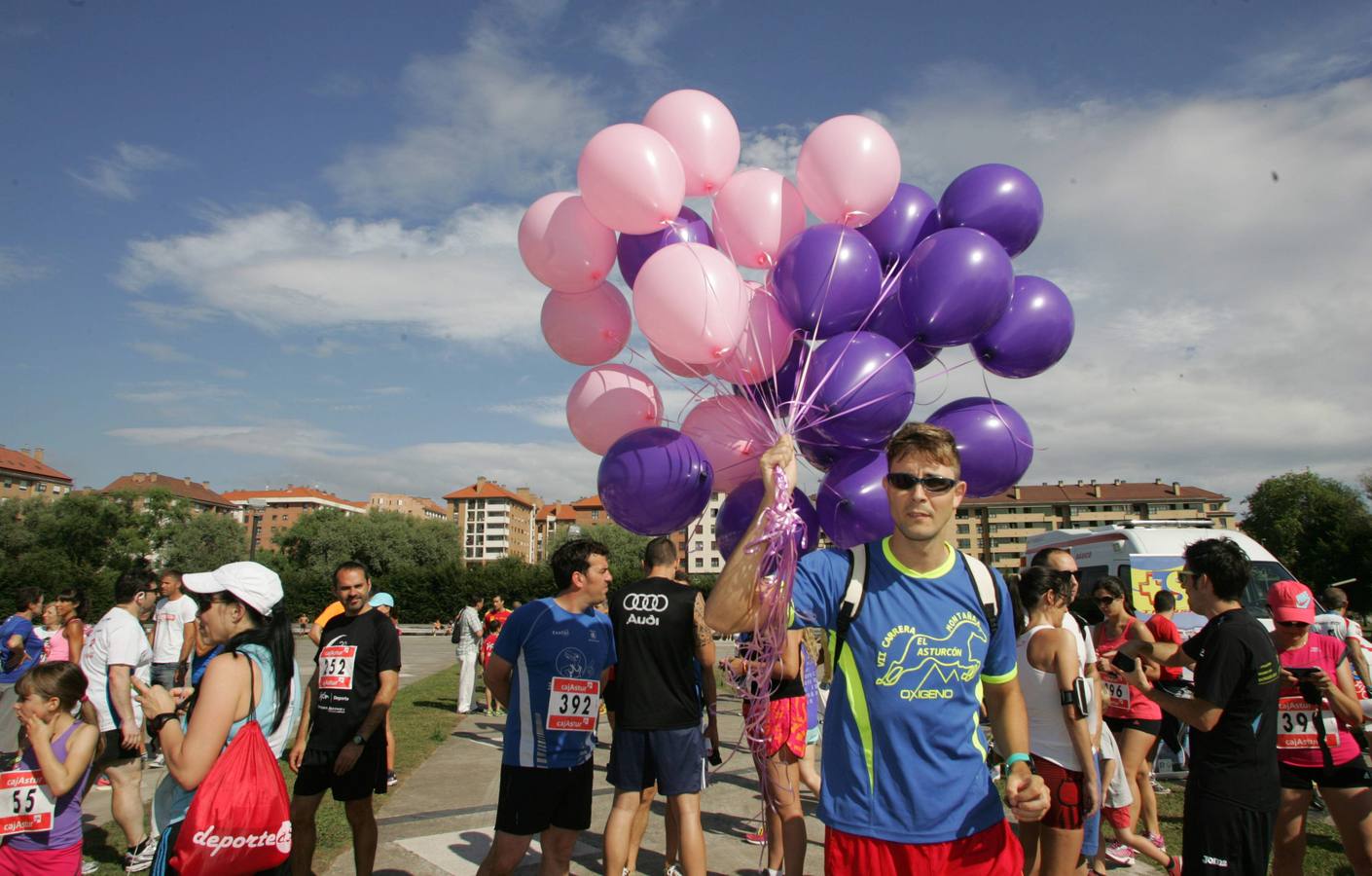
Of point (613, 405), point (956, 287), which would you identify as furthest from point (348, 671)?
point (956, 287)

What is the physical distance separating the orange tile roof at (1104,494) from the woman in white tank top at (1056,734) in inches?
3701

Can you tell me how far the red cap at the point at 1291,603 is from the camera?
4336mm

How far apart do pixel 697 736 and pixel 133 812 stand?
12.9ft

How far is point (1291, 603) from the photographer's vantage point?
4.36m

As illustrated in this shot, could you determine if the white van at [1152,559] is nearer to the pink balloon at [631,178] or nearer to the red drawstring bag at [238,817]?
the pink balloon at [631,178]

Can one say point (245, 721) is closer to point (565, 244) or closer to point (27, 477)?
point (565, 244)

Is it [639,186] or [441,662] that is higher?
[639,186]

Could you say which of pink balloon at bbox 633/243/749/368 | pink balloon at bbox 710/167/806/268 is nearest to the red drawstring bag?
pink balloon at bbox 633/243/749/368

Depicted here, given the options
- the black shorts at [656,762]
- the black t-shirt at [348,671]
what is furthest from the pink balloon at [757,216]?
the black t-shirt at [348,671]

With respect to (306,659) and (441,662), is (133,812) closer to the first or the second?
(306,659)

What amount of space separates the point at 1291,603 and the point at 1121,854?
7.03 feet

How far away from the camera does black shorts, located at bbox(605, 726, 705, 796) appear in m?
4.28

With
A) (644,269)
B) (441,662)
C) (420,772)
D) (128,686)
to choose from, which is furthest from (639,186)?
(441,662)

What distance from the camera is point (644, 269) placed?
4.00 m
